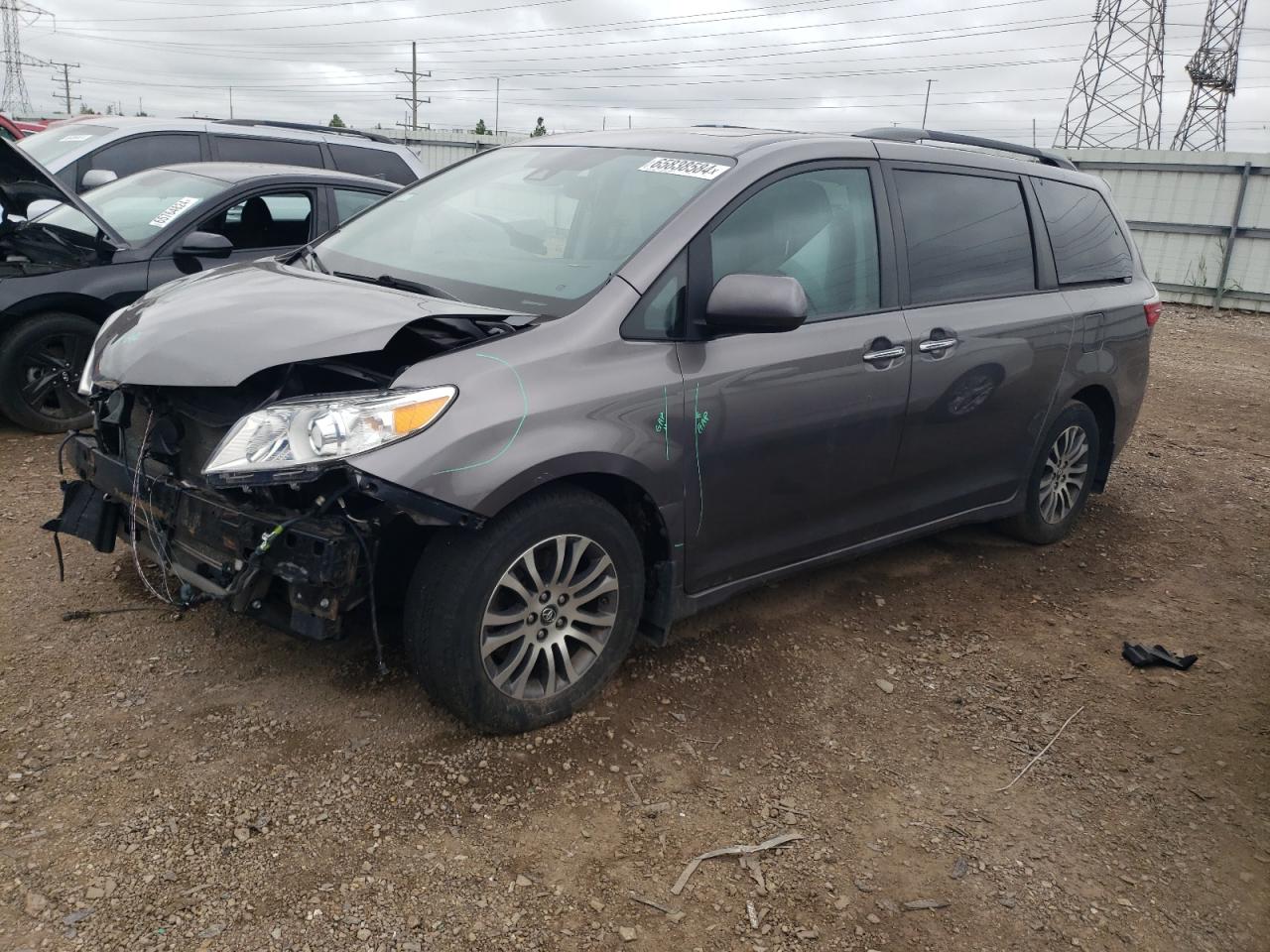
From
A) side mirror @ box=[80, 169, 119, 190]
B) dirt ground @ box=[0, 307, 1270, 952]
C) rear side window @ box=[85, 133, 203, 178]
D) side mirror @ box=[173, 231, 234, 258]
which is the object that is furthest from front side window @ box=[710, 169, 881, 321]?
rear side window @ box=[85, 133, 203, 178]

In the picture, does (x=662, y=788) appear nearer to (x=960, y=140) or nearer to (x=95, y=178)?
(x=960, y=140)

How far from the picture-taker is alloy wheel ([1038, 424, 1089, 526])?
4.90 meters

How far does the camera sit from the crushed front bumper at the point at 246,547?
8.61 feet

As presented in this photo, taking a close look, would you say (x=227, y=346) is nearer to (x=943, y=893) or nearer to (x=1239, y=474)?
(x=943, y=893)

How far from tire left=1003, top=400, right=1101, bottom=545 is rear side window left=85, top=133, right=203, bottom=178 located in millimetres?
6900

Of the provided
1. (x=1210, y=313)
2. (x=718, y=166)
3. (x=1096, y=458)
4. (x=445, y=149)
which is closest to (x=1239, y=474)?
(x=1096, y=458)

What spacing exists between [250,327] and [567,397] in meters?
0.93

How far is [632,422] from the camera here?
118 inches

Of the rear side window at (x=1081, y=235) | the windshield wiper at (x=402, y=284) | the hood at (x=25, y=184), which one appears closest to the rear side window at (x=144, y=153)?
the hood at (x=25, y=184)

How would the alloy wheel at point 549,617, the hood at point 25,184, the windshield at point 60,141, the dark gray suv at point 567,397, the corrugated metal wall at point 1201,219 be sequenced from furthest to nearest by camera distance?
the corrugated metal wall at point 1201,219 → the windshield at point 60,141 → the hood at point 25,184 → the alloy wheel at point 549,617 → the dark gray suv at point 567,397

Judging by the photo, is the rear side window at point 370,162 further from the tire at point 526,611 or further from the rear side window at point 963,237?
the tire at point 526,611

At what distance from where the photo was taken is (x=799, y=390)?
11.2 ft

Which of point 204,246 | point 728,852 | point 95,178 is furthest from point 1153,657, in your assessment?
point 95,178

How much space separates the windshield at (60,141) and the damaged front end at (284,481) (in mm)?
5925
